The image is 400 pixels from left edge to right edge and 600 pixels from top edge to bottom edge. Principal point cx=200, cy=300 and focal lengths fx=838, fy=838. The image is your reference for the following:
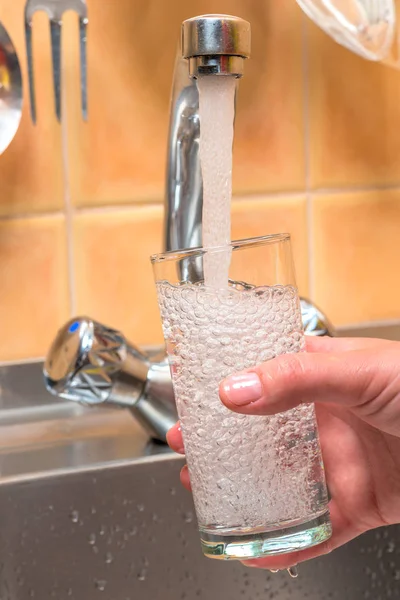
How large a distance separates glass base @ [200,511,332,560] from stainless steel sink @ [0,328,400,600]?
0.17 m

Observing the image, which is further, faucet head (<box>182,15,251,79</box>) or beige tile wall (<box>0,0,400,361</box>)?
beige tile wall (<box>0,0,400,361</box>)

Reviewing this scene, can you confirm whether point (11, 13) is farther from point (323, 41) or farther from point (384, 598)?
point (384, 598)

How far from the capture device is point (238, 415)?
0.41 metres

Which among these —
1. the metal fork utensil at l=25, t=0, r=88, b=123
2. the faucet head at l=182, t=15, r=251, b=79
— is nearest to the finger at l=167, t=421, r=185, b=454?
the faucet head at l=182, t=15, r=251, b=79

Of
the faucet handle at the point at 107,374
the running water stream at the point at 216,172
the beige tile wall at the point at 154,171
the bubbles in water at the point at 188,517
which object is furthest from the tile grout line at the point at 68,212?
the running water stream at the point at 216,172

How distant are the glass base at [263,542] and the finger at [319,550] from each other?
71mm

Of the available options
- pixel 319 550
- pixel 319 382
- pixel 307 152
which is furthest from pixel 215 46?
pixel 307 152

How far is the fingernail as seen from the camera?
385mm

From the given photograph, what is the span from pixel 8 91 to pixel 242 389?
1.54 ft

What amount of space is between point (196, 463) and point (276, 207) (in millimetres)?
473

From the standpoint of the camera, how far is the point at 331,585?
2.07ft

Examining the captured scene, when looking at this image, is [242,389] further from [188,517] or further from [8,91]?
[8,91]

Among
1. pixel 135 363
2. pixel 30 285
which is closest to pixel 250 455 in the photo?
pixel 135 363

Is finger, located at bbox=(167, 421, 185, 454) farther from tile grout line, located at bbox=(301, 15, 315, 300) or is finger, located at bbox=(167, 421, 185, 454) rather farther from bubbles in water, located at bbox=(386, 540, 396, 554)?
tile grout line, located at bbox=(301, 15, 315, 300)
